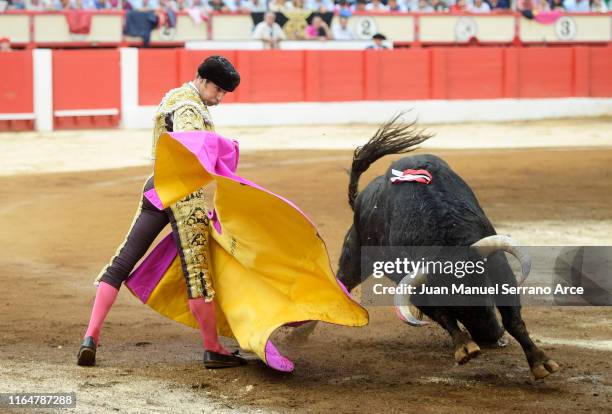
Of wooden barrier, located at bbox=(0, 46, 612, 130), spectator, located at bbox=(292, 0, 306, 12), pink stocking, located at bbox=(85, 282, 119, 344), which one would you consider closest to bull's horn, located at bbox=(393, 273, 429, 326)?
pink stocking, located at bbox=(85, 282, 119, 344)

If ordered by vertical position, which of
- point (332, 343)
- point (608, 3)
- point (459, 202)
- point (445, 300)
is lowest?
point (332, 343)

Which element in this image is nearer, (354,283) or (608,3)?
(354,283)

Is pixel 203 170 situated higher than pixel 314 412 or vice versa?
pixel 203 170

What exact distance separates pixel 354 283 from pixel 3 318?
5.62ft

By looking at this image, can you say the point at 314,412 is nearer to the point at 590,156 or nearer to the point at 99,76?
the point at 590,156

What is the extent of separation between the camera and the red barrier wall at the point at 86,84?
14789mm

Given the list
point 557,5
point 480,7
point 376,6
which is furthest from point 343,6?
point 557,5

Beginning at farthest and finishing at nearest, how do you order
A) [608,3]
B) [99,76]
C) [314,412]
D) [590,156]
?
[608,3], [99,76], [590,156], [314,412]

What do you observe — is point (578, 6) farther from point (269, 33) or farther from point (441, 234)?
point (441, 234)

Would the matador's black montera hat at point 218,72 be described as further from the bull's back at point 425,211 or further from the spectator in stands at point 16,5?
the spectator in stands at point 16,5

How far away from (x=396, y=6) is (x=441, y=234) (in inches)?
585

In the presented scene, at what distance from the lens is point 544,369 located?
4.11 metres

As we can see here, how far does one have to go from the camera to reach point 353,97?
1659 cm

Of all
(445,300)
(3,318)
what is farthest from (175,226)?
(3,318)
